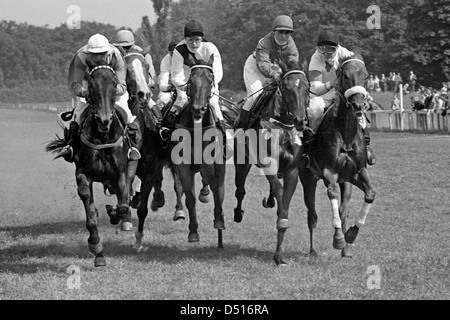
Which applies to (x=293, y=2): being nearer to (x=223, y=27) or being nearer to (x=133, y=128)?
(x=223, y=27)

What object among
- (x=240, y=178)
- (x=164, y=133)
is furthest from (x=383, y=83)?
(x=164, y=133)

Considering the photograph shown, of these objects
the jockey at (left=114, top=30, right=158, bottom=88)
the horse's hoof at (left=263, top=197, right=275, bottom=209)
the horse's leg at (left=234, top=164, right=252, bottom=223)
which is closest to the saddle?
the horse's leg at (left=234, top=164, right=252, bottom=223)

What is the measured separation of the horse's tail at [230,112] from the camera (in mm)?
12281

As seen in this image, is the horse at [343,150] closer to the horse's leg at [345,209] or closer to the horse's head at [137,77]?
the horse's leg at [345,209]

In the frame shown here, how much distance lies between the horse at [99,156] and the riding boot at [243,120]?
167cm

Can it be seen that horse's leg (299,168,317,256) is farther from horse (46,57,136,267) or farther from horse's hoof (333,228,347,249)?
horse (46,57,136,267)

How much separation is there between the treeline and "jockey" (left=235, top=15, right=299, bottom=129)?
13.1 ft

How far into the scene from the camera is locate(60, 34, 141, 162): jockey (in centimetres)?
965

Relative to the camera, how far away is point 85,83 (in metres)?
9.72

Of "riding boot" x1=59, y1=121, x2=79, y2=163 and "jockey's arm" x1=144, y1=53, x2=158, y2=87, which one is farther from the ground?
"jockey's arm" x1=144, y1=53, x2=158, y2=87

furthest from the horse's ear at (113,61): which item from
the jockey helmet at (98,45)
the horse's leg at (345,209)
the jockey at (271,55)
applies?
the horse's leg at (345,209)

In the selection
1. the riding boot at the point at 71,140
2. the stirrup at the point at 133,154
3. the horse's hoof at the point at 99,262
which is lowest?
the horse's hoof at the point at 99,262

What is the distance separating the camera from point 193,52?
440 inches

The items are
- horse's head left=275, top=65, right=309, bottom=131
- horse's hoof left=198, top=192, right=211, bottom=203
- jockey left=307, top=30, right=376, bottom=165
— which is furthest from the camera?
horse's hoof left=198, top=192, right=211, bottom=203
